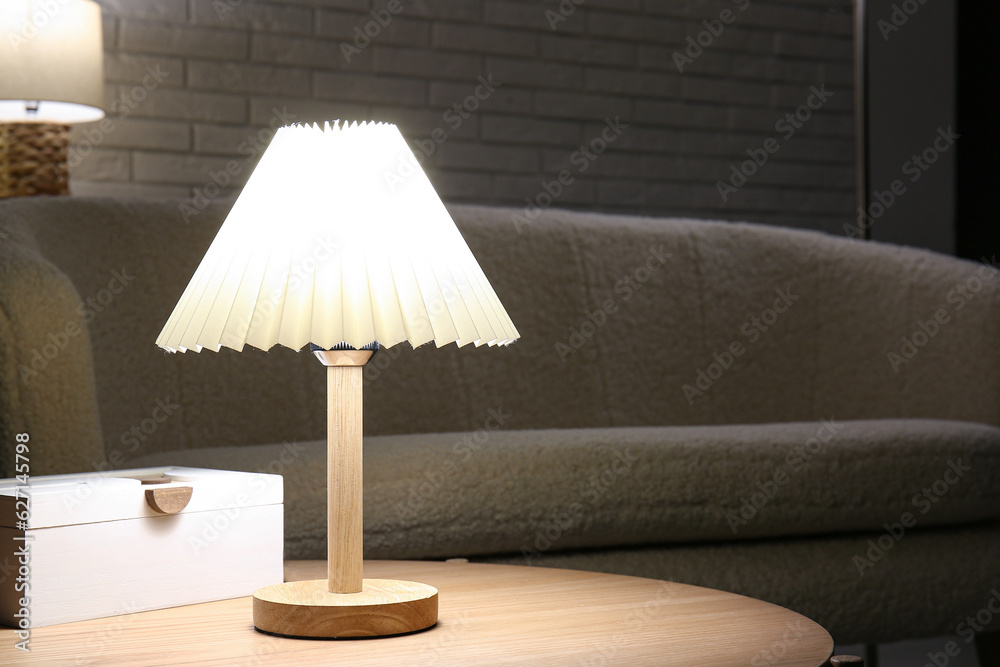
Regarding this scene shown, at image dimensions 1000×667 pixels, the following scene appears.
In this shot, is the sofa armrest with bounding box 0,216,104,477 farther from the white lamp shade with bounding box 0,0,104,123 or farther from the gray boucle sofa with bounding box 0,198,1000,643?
the white lamp shade with bounding box 0,0,104,123

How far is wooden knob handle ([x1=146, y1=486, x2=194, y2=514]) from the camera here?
87 centimetres

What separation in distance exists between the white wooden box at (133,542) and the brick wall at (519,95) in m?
1.72

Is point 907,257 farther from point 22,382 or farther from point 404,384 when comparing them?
point 22,382

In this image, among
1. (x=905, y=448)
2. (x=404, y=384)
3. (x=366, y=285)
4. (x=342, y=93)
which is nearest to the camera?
(x=366, y=285)

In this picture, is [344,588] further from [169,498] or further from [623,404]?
[623,404]

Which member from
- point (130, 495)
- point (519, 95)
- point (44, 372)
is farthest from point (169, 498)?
point (519, 95)

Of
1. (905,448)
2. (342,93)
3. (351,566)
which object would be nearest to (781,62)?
(342,93)

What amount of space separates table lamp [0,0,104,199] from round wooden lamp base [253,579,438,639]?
1.43 metres

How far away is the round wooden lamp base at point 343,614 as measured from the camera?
0.78 meters

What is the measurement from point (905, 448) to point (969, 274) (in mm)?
686

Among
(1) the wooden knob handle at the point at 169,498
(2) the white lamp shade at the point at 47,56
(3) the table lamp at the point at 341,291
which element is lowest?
(1) the wooden knob handle at the point at 169,498

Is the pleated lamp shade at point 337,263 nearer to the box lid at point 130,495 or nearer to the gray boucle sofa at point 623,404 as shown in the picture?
the box lid at point 130,495

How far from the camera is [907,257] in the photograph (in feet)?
7.62

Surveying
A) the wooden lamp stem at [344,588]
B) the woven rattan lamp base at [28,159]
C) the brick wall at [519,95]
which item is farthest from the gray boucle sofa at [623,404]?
the brick wall at [519,95]
